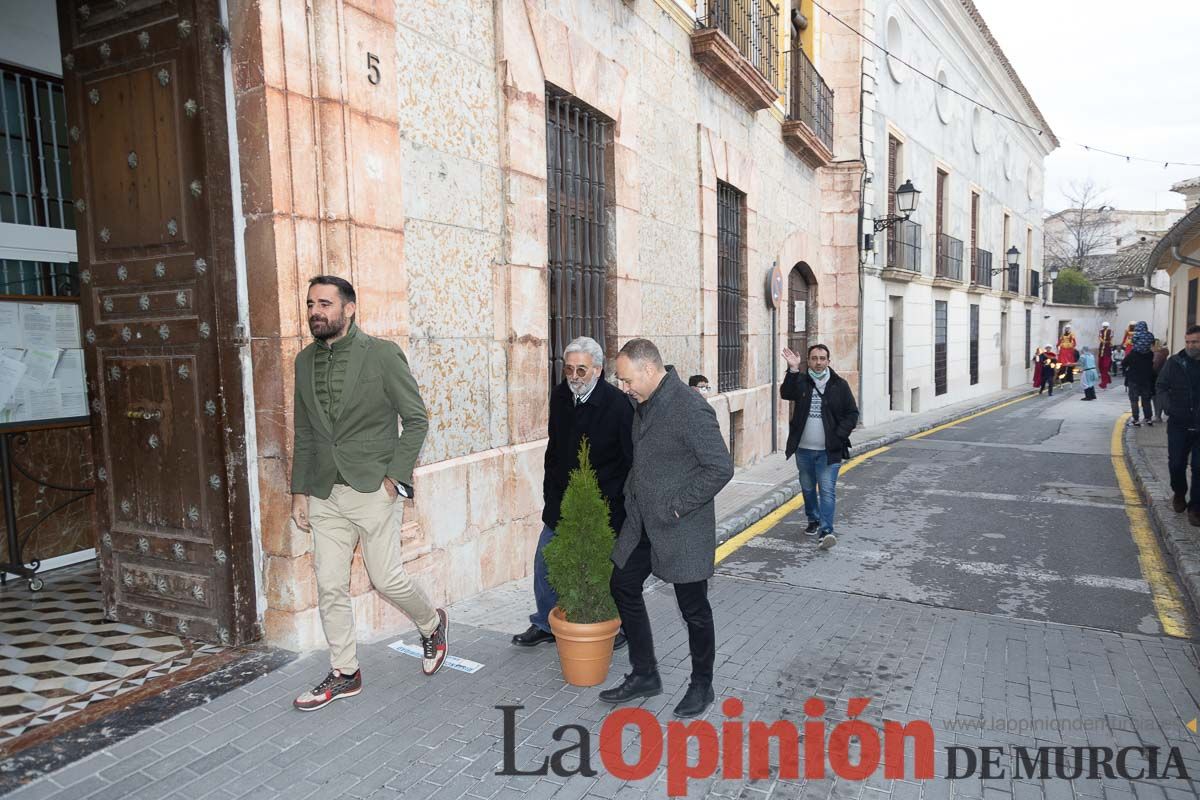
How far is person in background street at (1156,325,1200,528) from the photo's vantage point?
288 inches

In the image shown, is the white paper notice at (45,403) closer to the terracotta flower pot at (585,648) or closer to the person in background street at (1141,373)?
the terracotta flower pot at (585,648)

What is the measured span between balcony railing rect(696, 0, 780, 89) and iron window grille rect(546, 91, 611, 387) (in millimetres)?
3160

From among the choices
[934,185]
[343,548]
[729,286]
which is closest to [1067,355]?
[934,185]

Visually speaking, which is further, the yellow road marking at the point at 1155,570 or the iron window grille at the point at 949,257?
the iron window grille at the point at 949,257

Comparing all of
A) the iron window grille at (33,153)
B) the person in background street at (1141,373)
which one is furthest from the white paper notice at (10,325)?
the person in background street at (1141,373)

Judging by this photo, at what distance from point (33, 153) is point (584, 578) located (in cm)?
557

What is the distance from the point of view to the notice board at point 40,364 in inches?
229

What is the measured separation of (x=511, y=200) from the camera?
231 inches

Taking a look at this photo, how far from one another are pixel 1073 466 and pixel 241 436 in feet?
36.0

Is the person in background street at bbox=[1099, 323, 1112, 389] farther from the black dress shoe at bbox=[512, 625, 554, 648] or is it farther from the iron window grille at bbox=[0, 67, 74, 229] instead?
the iron window grille at bbox=[0, 67, 74, 229]

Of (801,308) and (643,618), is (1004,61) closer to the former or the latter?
(801,308)

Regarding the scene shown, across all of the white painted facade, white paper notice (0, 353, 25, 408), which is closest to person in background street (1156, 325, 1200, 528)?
the white painted facade

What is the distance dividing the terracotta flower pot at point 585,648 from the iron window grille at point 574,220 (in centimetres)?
324

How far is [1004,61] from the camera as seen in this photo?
25641 millimetres
